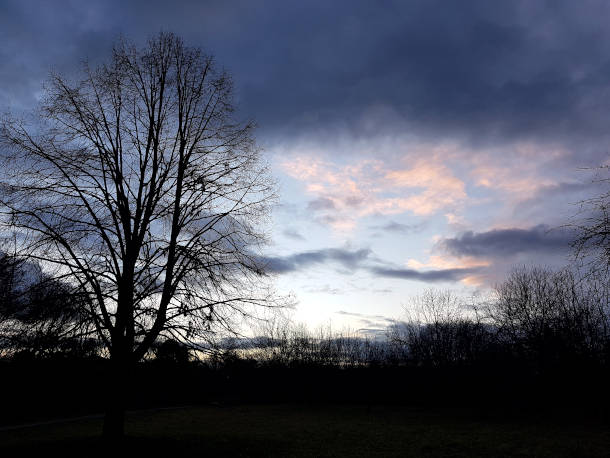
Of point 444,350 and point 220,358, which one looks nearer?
point 220,358

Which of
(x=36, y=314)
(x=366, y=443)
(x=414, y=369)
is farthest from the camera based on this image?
(x=414, y=369)

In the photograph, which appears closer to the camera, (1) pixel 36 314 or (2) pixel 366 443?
(1) pixel 36 314

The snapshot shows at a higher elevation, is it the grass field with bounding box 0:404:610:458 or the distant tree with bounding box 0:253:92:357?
the distant tree with bounding box 0:253:92:357

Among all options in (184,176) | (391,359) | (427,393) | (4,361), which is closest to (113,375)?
(4,361)

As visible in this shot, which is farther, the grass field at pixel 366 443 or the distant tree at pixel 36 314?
the grass field at pixel 366 443

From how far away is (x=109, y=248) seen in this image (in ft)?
36.1

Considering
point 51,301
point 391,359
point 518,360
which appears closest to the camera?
point 51,301

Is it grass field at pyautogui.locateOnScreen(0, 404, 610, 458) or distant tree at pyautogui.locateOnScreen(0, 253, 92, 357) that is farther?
grass field at pyautogui.locateOnScreen(0, 404, 610, 458)

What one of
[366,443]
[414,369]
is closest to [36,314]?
[366,443]

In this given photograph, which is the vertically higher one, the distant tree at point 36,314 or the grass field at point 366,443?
the distant tree at point 36,314

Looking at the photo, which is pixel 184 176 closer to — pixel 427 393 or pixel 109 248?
pixel 109 248

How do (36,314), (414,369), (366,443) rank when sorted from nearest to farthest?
(36,314) → (366,443) → (414,369)

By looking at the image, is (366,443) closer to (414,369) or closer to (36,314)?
(36,314)

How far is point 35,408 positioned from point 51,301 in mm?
26209
